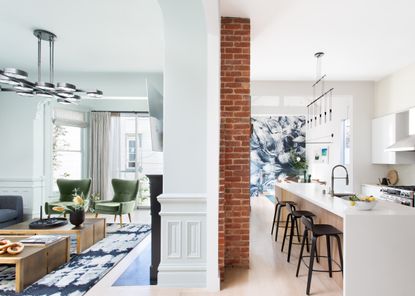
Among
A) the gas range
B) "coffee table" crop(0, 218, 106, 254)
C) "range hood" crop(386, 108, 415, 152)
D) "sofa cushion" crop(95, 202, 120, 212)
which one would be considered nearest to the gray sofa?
"coffee table" crop(0, 218, 106, 254)

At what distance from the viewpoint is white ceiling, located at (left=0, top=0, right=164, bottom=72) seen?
3385mm

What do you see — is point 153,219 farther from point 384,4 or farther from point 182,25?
point 384,4

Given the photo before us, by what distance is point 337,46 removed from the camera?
451cm

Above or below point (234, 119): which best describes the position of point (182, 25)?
above

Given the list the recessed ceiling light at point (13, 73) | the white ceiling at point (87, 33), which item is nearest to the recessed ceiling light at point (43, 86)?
the recessed ceiling light at point (13, 73)

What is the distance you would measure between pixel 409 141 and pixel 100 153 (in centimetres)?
674

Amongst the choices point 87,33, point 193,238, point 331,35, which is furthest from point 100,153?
point 331,35

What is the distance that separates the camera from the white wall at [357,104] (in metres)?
6.35

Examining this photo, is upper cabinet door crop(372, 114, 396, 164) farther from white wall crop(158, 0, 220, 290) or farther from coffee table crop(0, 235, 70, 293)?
coffee table crop(0, 235, 70, 293)

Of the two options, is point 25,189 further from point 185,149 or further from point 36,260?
point 185,149

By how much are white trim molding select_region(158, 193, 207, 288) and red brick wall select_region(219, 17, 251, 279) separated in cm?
56

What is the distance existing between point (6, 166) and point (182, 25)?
16.6 feet

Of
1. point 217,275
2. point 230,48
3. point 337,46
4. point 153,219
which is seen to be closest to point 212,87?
point 230,48

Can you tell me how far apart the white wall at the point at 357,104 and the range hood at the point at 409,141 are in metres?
0.96
